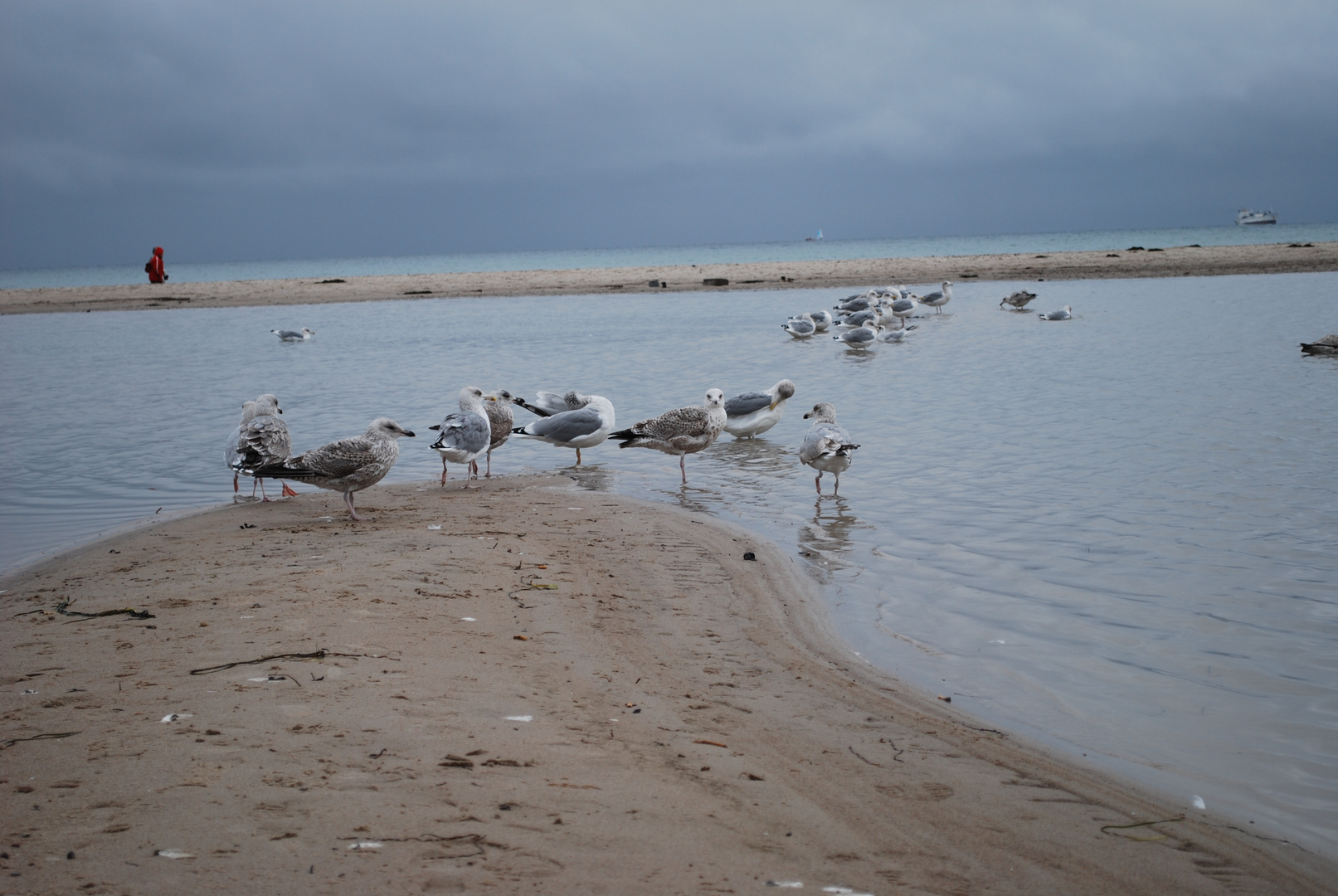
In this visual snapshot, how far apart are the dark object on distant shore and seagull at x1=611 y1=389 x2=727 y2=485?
11448 mm

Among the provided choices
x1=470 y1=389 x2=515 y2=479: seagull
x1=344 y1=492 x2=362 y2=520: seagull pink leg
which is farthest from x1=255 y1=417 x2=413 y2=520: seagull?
x1=470 y1=389 x2=515 y2=479: seagull

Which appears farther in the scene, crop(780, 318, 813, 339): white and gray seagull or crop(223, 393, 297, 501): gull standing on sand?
crop(780, 318, 813, 339): white and gray seagull

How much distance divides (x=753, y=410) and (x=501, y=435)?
3.26 m

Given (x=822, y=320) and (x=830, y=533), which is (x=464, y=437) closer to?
(x=830, y=533)

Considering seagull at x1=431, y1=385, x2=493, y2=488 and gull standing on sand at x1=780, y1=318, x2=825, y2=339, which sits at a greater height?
gull standing on sand at x1=780, y1=318, x2=825, y2=339

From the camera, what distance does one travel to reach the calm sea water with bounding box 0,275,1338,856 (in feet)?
15.2

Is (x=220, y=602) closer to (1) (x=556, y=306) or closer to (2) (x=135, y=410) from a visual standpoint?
(2) (x=135, y=410)

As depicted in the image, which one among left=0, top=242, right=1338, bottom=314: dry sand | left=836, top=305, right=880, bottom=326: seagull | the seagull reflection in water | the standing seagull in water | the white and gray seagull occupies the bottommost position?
the seagull reflection in water

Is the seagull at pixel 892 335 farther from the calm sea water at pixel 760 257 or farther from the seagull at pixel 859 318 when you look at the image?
the calm sea water at pixel 760 257

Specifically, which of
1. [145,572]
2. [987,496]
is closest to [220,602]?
[145,572]

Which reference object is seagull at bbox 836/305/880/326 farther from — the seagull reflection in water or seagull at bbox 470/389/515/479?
the seagull reflection in water

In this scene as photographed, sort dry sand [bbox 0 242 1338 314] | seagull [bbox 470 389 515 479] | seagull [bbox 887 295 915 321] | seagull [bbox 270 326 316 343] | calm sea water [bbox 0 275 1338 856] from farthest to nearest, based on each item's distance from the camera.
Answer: dry sand [bbox 0 242 1338 314]
seagull [bbox 887 295 915 321]
seagull [bbox 270 326 316 343]
seagull [bbox 470 389 515 479]
calm sea water [bbox 0 275 1338 856]

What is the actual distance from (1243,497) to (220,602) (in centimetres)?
783

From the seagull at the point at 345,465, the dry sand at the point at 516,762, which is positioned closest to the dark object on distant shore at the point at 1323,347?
the dry sand at the point at 516,762
